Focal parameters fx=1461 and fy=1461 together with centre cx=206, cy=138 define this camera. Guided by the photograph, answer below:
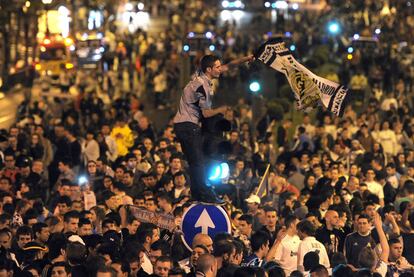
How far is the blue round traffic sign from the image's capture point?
15656 millimetres

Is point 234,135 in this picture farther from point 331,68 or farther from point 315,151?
point 331,68

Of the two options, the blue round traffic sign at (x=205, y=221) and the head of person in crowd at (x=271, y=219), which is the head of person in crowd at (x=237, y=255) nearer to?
the blue round traffic sign at (x=205, y=221)

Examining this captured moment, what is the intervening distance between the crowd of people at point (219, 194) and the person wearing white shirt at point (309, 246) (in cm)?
2

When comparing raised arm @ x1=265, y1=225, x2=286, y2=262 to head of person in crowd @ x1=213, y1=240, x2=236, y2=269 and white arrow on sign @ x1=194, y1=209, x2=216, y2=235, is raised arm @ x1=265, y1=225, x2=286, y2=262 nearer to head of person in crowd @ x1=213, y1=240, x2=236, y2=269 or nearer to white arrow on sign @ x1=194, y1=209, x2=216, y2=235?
white arrow on sign @ x1=194, y1=209, x2=216, y2=235

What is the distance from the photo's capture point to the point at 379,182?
23703 mm

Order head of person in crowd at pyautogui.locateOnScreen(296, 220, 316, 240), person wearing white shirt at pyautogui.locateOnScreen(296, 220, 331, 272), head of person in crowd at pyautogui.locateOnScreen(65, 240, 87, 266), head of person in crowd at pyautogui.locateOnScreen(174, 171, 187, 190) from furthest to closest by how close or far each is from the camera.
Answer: head of person in crowd at pyautogui.locateOnScreen(174, 171, 187, 190) < head of person in crowd at pyautogui.locateOnScreen(296, 220, 316, 240) < person wearing white shirt at pyautogui.locateOnScreen(296, 220, 331, 272) < head of person in crowd at pyautogui.locateOnScreen(65, 240, 87, 266)

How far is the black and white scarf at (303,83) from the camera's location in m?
15.5

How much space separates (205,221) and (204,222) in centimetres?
2

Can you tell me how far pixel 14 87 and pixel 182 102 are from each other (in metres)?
31.5

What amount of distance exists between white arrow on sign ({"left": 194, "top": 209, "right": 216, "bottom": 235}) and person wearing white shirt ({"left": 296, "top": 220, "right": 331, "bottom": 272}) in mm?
1595

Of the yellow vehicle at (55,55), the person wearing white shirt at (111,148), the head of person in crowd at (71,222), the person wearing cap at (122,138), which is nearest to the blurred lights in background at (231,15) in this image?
the yellow vehicle at (55,55)

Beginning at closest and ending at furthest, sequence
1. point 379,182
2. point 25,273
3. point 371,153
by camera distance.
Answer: point 25,273
point 379,182
point 371,153

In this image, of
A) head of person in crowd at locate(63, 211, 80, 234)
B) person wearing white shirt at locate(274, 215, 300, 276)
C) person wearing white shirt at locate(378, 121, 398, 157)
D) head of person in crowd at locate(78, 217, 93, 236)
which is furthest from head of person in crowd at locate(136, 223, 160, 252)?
person wearing white shirt at locate(378, 121, 398, 157)

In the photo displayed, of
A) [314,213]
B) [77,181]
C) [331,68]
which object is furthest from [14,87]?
[314,213]
